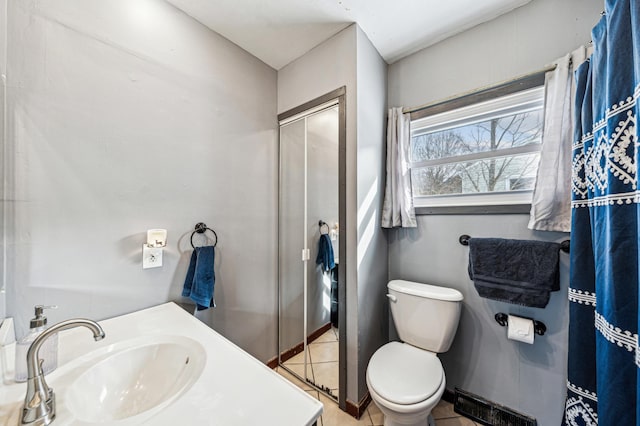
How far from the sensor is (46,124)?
0.96m

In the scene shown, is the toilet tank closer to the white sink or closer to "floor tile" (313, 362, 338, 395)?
"floor tile" (313, 362, 338, 395)

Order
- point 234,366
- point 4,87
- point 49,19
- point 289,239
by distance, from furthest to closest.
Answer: point 289,239, point 49,19, point 4,87, point 234,366

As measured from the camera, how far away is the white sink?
0.71 metres

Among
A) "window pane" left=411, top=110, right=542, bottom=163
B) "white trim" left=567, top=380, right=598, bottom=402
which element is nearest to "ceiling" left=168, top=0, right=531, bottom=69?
"window pane" left=411, top=110, right=542, bottom=163

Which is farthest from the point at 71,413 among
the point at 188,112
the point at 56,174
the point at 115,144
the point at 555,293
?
the point at 555,293

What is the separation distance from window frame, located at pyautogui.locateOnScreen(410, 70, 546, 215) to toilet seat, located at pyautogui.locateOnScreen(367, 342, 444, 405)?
0.90 meters

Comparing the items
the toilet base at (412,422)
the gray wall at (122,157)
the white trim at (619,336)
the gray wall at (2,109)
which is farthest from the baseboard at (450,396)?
the gray wall at (2,109)

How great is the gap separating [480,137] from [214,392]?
6.07 feet

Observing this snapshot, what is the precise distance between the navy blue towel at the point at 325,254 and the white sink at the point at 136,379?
96 centimetres

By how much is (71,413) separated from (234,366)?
1.24 ft

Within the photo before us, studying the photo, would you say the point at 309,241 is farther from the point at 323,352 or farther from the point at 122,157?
the point at 122,157

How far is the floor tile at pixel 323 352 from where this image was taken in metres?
1.60

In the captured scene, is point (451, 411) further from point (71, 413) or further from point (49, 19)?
point (49, 19)

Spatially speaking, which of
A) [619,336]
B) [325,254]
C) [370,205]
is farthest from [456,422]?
[370,205]
